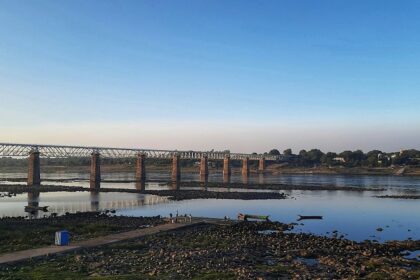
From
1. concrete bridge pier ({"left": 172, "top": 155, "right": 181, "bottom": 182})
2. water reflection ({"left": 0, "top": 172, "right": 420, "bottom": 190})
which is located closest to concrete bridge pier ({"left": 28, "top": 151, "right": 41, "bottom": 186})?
water reflection ({"left": 0, "top": 172, "right": 420, "bottom": 190})

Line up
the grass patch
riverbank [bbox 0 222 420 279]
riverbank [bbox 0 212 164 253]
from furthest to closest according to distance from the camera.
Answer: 1. riverbank [bbox 0 212 164 253]
2. riverbank [bbox 0 222 420 279]
3. the grass patch

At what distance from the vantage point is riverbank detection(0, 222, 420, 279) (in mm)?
19766

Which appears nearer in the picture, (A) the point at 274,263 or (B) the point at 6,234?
(A) the point at 274,263

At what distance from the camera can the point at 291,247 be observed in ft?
96.3

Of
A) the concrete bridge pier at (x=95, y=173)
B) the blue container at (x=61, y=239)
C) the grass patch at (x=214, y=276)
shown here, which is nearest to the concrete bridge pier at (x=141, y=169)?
the concrete bridge pier at (x=95, y=173)

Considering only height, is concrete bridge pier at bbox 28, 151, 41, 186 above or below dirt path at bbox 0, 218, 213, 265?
above

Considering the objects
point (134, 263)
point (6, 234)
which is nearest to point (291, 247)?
point (134, 263)

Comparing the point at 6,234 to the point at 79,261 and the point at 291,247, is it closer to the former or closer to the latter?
the point at 79,261

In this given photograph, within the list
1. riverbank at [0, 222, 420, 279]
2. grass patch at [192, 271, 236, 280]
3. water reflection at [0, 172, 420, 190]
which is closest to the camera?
grass patch at [192, 271, 236, 280]

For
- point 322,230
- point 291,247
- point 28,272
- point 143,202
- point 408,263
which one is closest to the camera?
point 28,272

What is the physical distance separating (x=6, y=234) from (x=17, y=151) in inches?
3715

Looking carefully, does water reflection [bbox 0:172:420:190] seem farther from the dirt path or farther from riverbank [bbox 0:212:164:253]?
the dirt path

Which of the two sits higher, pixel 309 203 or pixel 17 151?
pixel 17 151

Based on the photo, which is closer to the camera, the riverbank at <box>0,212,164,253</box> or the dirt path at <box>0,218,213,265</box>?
the dirt path at <box>0,218,213,265</box>
